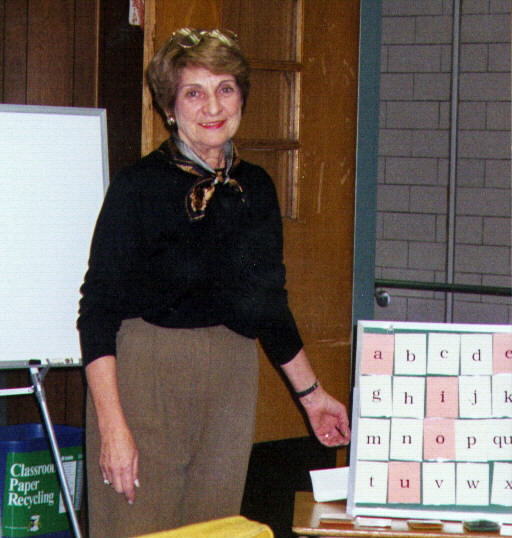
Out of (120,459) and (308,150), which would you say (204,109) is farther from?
(308,150)

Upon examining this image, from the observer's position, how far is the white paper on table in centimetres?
156

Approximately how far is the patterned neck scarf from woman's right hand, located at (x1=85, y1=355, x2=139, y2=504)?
338 millimetres

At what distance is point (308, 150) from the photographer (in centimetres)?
291

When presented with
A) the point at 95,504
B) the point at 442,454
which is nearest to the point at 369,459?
the point at 442,454

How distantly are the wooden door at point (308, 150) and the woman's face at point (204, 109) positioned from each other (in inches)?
36.6

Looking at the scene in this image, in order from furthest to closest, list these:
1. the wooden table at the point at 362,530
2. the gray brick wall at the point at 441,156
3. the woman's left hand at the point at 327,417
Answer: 1. the gray brick wall at the point at 441,156
2. the woman's left hand at the point at 327,417
3. the wooden table at the point at 362,530

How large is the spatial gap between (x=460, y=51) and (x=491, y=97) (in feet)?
0.99

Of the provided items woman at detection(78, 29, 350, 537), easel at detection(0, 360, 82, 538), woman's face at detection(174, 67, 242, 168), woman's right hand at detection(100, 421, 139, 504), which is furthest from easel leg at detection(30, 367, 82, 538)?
woman's face at detection(174, 67, 242, 168)

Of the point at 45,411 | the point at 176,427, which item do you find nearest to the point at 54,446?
the point at 45,411

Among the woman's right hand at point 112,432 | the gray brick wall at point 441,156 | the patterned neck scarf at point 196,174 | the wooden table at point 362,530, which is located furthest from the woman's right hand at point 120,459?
the gray brick wall at point 441,156

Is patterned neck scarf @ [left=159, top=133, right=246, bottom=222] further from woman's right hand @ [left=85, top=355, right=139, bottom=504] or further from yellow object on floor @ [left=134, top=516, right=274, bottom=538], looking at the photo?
yellow object on floor @ [left=134, top=516, right=274, bottom=538]

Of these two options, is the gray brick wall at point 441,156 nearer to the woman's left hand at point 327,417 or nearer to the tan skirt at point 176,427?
the woman's left hand at point 327,417

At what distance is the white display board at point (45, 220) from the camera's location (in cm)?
217

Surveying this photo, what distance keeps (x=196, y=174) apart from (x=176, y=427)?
1.64 feet
